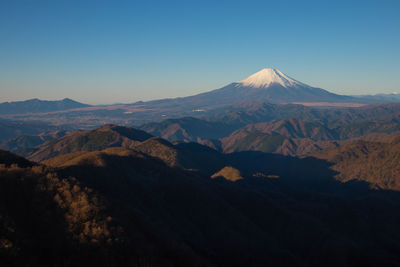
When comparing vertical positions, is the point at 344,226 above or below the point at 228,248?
below

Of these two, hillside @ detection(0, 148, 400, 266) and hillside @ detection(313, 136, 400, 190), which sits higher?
hillside @ detection(0, 148, 400, 266)

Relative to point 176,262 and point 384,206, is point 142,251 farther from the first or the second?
point 384,206

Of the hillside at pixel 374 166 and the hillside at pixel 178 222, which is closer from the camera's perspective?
the hillside at pixel 178 222

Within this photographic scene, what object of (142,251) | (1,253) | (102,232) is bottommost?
(142,251)

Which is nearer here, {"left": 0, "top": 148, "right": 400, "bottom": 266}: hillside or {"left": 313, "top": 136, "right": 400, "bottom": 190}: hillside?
{"left": 0, "top": 148, "right": 400, "bottom": 266}: hillside

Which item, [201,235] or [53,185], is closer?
[53,185]

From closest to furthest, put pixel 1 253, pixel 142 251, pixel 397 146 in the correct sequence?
1. pixel 1 253
2. pixel 142 251
3. pixel 397 146

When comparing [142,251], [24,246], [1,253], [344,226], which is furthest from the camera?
[344,226]

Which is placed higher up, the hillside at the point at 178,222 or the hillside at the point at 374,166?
the hillside at the point at 178,222

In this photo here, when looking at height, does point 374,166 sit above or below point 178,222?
below

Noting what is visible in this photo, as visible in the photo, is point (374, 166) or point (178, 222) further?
point (374, 166)

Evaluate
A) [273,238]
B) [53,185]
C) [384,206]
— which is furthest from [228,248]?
[384,206]
